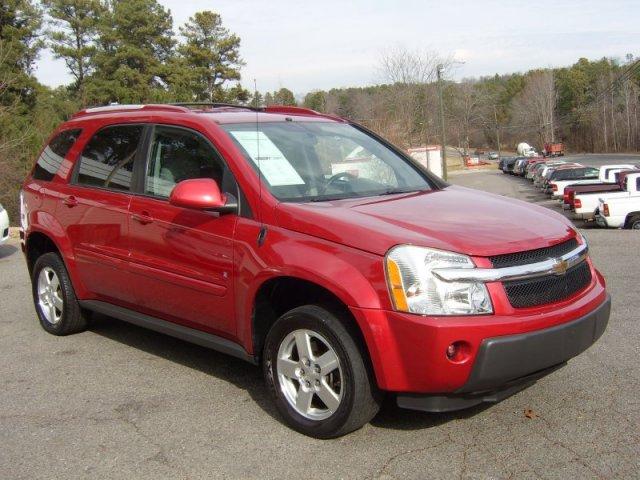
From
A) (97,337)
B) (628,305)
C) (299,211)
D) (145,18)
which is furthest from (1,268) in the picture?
(145,18)

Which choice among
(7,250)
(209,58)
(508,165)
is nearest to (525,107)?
(508,165)

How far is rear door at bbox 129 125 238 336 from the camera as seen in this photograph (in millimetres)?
4148

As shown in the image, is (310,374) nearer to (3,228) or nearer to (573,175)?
(3,228)

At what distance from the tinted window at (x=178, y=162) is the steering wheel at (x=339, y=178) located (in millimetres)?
632

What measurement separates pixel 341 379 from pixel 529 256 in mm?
1164

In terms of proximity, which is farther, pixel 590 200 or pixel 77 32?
pixel 77 32

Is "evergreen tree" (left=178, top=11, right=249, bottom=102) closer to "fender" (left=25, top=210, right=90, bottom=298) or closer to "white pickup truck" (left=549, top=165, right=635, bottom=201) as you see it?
"white pickup truck" (left=549, top=165, right=635, bottom=201)

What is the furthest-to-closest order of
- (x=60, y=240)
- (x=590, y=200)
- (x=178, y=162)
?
(x=590, y=200) → (x=60, y=240) → (x=178, y=162)

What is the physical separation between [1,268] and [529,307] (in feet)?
29.2

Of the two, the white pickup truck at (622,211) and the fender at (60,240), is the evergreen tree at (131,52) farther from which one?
the fender at (60,240)

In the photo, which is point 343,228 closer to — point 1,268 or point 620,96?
point 1,268

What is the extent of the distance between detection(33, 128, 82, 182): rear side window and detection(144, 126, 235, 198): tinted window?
4.04 feet

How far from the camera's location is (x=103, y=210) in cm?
503

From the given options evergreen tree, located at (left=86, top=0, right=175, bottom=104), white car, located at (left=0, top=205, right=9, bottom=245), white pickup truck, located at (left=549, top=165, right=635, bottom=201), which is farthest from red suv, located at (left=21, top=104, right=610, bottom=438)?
evergreen tree, located at (left=86, top=0, right=175, bottom=104)
